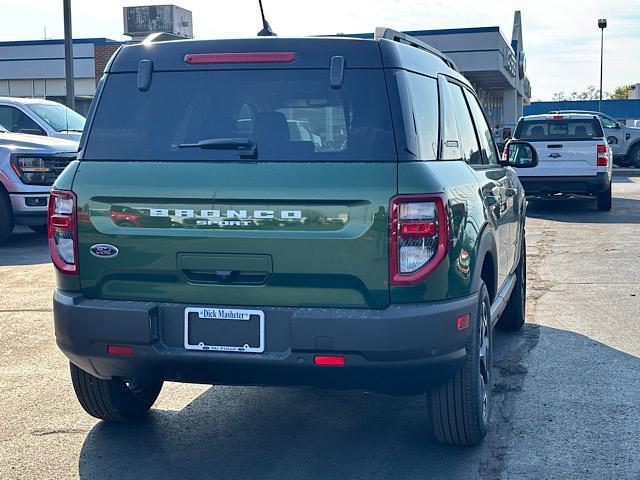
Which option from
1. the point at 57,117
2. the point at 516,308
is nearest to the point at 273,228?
the point at 516,308

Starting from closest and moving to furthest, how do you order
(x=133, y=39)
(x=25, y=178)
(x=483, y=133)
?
(x=483, y=133) < (x=25, y=178) < (x=133, y=39)

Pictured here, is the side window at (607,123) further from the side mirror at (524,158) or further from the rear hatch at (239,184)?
the rear hatch at (239,184)

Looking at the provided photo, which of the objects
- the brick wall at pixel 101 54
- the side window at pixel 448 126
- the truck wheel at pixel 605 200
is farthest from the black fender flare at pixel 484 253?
the brick wall at pixel 101 54

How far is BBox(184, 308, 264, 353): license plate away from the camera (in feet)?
13.0

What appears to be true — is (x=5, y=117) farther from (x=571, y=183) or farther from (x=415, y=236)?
A: (x=415, y=236)

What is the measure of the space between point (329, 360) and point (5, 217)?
955 centimetres

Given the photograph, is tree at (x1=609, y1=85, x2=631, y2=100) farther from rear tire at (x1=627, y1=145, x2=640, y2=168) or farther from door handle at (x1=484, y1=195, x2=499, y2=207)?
door handle at (x1=484, y1=195, x2=499, y2=207)

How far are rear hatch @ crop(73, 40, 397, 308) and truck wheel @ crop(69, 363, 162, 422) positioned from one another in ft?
2.46

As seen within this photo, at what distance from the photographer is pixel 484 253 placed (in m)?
4.62

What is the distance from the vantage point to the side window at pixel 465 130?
520 centimetres

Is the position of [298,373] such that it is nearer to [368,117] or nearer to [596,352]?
[368,117]

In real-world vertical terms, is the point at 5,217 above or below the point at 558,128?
below

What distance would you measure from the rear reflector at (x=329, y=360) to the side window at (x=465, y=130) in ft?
5.33

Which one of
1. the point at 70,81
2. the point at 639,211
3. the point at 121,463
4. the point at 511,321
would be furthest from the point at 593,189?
the point at 121,463
